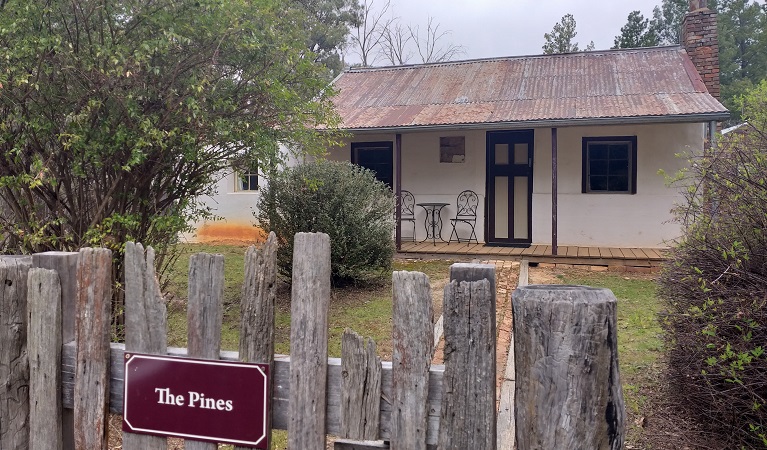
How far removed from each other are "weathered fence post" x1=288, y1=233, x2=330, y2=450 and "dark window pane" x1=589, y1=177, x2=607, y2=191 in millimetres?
10108

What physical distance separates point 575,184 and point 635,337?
19.8ft

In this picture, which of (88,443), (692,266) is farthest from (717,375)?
(88,443)

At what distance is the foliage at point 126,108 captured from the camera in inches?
149

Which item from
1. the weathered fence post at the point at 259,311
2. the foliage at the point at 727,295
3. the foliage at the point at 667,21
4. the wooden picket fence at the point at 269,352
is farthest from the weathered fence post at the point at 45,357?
the foliage at the point at 667,21

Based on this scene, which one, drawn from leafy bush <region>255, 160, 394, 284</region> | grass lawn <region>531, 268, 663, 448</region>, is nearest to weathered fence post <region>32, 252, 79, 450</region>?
grass lawn <region>531, 268, 663, 448</region>

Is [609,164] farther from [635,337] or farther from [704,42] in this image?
[635,337]

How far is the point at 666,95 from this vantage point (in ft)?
32.8

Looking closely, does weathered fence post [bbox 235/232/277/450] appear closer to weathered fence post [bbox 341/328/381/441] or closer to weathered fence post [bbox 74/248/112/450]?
weathered fence post [bbox 341/328/381/441]

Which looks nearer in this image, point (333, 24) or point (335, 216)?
point (335, 216)

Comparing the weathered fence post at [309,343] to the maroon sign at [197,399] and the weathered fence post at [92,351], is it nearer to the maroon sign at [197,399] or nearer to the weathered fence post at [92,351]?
the maroon sign at [197,399]

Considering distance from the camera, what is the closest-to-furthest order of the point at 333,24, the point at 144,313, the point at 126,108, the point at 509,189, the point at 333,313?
1. the point at 144,313
2. the point at 126,108
3. the point at 333,313
4. the point at 509,189
5. the point at 333,24

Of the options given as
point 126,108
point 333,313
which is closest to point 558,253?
point 333,313

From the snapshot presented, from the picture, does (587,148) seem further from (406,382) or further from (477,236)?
(406,382)

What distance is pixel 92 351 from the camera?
182cm
